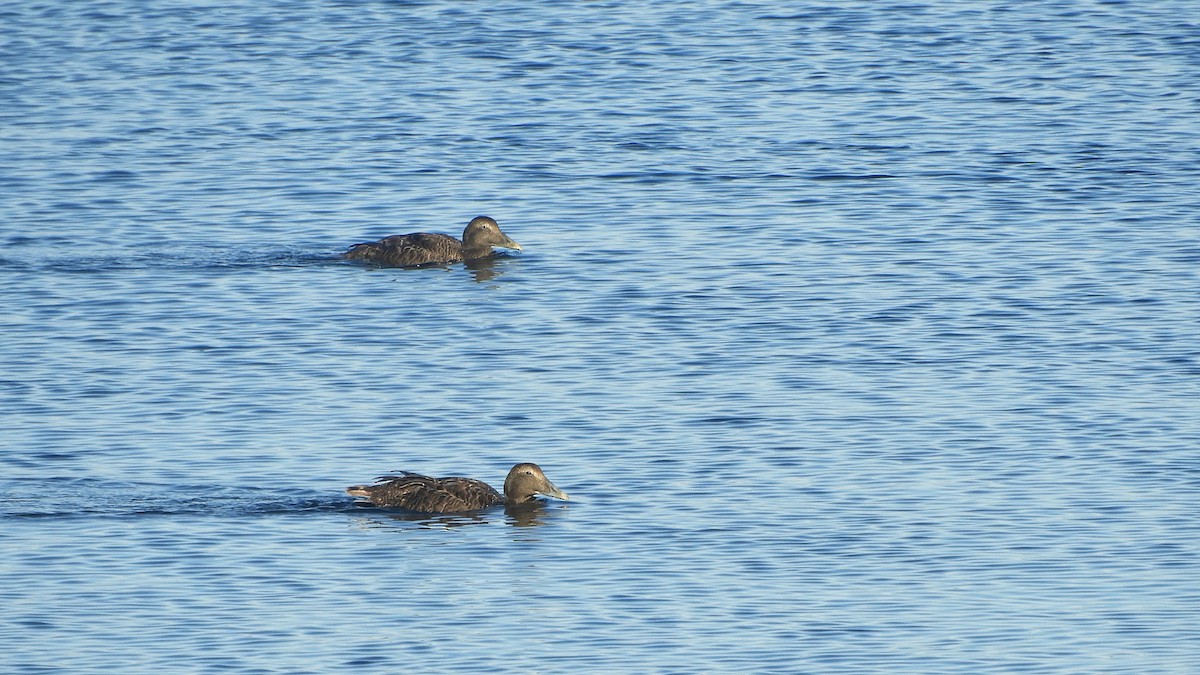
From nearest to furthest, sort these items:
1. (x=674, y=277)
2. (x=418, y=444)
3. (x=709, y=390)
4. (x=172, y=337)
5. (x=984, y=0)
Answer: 1. (x=418, y=444)
2. (x=709, y=390)
3. (x=172, y=337)
4. (x=674, y=277)
5. (x=984, y=0)

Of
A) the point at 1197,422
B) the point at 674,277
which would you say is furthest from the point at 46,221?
the point at 1197,422

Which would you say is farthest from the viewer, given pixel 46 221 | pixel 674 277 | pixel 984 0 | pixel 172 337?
pixel 984 0

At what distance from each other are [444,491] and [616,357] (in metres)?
5.01

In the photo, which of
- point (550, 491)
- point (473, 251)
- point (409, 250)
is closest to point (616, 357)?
point (409, 250)

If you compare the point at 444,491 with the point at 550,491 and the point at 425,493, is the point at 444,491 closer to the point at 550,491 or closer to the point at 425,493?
the point at 425,493

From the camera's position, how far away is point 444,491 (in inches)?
733

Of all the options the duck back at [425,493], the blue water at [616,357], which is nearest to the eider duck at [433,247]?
the blue water at [616,357]

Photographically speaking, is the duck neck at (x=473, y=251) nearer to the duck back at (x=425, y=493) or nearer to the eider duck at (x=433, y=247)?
the eider duck at (x=433, y=247)

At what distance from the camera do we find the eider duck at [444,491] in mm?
18547

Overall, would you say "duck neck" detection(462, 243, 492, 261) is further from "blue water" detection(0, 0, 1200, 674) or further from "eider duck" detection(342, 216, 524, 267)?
"blue water" detection(0, 0, 1200, 674)

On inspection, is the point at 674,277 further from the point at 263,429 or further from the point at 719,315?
the point at 263,429

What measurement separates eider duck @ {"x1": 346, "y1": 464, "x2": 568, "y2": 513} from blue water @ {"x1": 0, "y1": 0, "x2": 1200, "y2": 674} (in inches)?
9.8

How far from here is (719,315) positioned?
25031 mm

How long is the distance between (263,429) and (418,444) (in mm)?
1382
